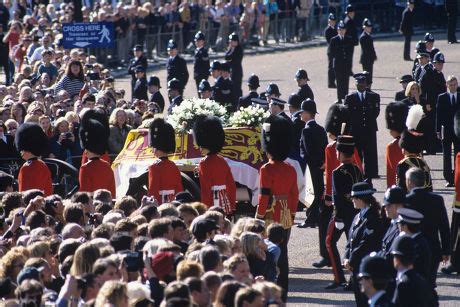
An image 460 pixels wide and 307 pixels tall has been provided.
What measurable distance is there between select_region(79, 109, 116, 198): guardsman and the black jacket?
3.91 meters

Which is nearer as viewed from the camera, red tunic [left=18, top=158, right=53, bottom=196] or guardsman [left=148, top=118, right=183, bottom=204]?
guardsman [left=148, top=118, right=183, bottom=204]

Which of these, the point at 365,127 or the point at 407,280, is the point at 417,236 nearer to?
the point at 407,280

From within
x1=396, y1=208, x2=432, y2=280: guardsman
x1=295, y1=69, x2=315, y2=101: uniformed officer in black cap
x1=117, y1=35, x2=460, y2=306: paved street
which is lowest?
x1=117, y1=35, x2=460, y2=306: paved street

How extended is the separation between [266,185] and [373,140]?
6.15m

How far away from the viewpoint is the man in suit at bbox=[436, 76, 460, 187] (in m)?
18.7

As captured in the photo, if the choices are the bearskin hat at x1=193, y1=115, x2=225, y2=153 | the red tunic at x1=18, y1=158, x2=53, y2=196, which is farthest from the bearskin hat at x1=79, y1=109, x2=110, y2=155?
the bearskin hat at x1=193, y1=115, x2=225, y2=153

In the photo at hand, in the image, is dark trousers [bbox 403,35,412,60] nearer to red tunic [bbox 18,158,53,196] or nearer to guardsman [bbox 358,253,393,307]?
red tunic [bbox 18,158,53,196]

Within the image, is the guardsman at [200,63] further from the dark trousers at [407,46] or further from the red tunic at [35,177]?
the red tunic at [35,177]

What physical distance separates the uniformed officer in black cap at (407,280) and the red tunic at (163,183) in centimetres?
474

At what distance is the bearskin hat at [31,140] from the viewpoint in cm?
1502

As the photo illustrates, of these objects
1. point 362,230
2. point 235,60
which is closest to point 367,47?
point 235,60

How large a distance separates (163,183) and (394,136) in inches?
98.3

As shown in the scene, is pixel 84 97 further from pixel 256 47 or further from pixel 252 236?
pixel 256 47

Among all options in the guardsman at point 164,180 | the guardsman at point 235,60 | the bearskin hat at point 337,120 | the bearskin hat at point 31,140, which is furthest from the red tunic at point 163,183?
the guardsman at point 235,60
